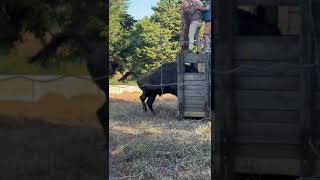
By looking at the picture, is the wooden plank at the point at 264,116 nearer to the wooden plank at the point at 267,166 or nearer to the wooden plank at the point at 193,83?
the wooden plank at the point at 267,166

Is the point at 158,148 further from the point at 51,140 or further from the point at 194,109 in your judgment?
the point at 194,109

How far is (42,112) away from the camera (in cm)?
307

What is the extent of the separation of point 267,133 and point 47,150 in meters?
1.30

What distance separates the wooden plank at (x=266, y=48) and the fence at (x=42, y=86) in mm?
858

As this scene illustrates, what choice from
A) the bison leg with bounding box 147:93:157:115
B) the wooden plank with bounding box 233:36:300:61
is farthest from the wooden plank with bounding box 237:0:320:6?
the bison leg with bounding box 147:93:157:115

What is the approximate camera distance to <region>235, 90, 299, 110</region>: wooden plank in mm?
2873

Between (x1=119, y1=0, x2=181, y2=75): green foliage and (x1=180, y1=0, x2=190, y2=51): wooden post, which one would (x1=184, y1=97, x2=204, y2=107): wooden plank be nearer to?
(x1=180, y1=0, x2=190, y2=51): wooden post

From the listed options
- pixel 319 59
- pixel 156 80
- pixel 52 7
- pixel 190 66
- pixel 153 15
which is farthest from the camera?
pixel 153 15

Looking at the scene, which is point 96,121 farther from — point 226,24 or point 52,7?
point 226,24

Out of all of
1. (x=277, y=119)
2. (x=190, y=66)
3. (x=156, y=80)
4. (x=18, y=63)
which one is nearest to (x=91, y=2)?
(x=18, y=63)

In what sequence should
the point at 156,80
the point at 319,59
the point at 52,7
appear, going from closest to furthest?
the point at 319,59 → the point at 52,7 → the point at 156,80

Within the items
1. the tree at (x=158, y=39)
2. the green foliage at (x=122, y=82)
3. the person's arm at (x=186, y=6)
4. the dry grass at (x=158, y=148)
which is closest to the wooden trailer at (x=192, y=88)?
the dry grass at (x=158, y=148)

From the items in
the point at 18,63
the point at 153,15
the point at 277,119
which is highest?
the point at 153,15

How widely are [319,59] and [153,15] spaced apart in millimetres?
16859
